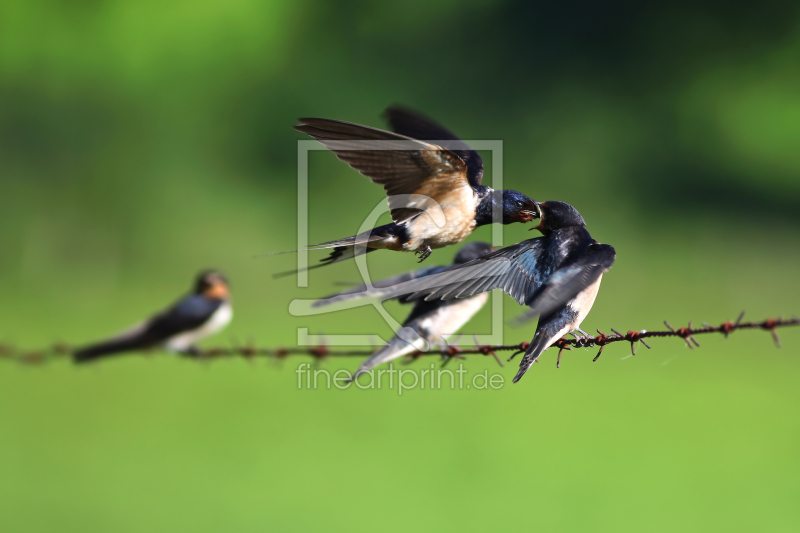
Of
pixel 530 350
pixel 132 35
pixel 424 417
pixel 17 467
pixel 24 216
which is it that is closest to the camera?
pixel 530 350

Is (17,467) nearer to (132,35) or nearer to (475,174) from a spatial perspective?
(475,174)

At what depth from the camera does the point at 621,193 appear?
24.1 metres

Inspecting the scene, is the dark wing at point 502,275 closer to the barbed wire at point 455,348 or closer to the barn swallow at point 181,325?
the barbed wire at point 455,348

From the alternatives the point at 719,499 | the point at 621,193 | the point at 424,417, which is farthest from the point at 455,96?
the point at 719,499

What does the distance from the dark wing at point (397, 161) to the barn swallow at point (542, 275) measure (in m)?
0.53

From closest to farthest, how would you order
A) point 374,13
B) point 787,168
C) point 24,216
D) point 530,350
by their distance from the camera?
point 530,350, point 24,216, point 787,168, point 374,13

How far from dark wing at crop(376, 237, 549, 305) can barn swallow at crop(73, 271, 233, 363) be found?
98cm

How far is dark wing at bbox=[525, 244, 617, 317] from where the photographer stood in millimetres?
3568

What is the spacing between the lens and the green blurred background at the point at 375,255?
10.4 m

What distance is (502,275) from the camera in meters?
3.92

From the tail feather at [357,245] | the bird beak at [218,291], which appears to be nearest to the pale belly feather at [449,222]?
the tail feather at [357,245]

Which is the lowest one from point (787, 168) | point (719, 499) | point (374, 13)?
point (719, 499)

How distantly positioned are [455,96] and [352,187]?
18.6 ft

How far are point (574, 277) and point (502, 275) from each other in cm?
39
